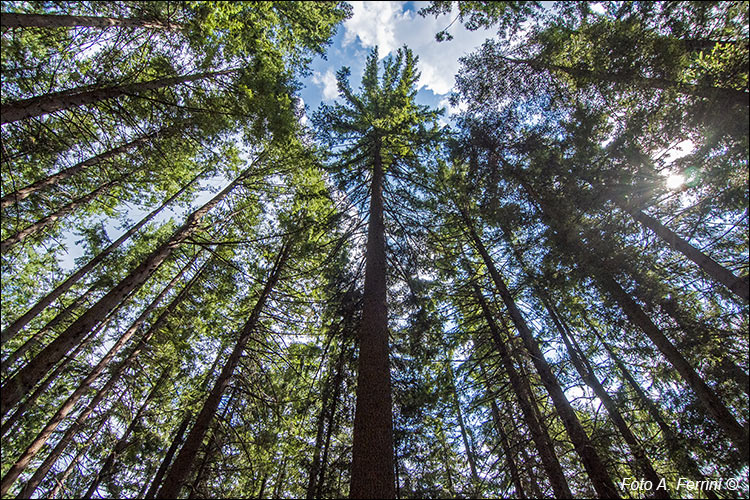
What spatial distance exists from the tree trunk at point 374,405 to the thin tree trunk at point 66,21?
6540mm

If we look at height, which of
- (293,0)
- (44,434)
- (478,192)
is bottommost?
(44,434)

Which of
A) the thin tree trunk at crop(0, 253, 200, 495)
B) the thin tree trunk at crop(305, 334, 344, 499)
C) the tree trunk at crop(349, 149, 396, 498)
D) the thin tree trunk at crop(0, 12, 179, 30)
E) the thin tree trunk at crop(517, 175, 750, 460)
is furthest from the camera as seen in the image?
the thin tree trunk at crop(305, 334, 344, 499)

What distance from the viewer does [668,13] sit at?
5367 mm

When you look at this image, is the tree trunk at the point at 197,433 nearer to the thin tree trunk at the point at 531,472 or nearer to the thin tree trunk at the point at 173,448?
the thin tree trunk at the point at 173,448

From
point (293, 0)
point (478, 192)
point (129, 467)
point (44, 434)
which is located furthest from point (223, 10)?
point (129, 467)

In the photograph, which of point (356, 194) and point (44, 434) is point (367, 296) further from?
point (44, 434)

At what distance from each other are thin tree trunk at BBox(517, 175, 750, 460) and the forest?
0.05 metres

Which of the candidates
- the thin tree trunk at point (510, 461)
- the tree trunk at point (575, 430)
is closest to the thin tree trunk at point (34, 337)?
the thin tree trunk at point (510, 461)

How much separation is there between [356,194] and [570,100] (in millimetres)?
7381

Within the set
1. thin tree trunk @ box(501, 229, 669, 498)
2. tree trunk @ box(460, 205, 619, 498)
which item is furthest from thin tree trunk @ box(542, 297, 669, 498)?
tree trunk @ box(460, 205, 619, 498)

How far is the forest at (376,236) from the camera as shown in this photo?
5.18 m

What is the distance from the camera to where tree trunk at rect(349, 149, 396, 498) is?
3.52 meters

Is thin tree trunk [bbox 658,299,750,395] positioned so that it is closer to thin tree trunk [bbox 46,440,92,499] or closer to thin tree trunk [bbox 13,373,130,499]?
thin tree trunk [bbox 13,373,130,499]

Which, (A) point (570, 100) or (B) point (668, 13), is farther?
(A) point (570, 100)
